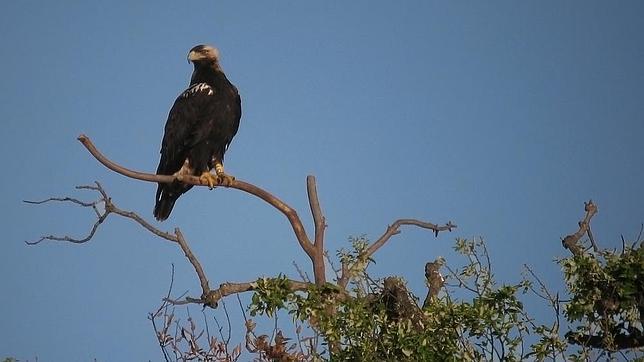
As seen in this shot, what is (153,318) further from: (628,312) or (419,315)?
(628,312)

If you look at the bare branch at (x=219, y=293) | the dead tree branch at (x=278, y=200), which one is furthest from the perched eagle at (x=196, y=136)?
the bare branch at (x=219, y=293)

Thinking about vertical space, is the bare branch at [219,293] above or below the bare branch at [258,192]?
below

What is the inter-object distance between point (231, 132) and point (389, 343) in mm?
4495

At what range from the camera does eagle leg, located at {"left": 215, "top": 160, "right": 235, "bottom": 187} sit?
23.3 feet

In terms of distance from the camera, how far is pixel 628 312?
392 centimetres

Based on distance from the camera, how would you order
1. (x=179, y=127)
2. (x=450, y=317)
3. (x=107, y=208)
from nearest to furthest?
(x=450, y=317)
(x=107, y=208)
(x=179, y=127)

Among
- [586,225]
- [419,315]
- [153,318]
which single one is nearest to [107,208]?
[153,318]

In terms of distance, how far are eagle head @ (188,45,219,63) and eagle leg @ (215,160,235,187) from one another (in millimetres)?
1213

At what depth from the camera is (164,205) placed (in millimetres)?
7773

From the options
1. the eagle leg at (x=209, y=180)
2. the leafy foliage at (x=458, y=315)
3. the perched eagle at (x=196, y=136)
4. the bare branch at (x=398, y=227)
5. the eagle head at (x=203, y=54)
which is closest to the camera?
the leafy foliage at (x=458, y=315)

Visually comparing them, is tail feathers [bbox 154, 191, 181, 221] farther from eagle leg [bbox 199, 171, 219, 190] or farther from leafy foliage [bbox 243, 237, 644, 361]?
leafy foliage [bbox 243, 237, 644, 361]

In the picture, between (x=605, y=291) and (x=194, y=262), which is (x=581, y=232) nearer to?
(x=605, y=291)

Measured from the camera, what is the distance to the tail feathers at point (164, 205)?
25.5 feet

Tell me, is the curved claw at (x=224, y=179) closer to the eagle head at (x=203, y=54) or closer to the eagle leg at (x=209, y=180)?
the eagle leg at (x=209, y=180)
